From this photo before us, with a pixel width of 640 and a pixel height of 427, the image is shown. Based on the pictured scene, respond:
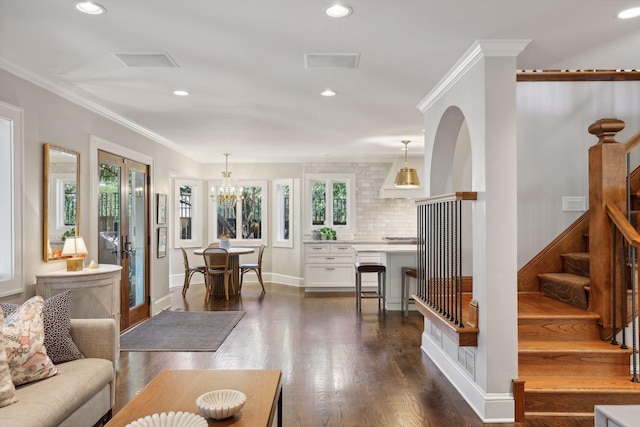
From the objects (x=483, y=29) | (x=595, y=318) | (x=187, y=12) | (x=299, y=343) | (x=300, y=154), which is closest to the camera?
(x=187, y=12)

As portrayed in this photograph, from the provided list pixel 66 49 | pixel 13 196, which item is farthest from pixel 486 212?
pixel 13 196

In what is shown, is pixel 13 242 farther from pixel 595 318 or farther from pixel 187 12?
pixel 595 318

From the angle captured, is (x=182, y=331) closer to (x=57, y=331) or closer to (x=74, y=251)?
(x=74, y=251)

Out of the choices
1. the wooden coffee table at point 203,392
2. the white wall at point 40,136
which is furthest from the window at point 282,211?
the wooden coffee table at point 203,392

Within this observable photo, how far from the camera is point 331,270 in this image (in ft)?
27.0

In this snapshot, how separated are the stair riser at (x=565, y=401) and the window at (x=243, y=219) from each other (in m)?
6.80

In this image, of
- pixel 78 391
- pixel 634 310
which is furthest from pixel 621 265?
Result: pixel 78 391

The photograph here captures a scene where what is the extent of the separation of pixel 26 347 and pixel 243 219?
6.90m

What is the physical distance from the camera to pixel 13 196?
3424 mm

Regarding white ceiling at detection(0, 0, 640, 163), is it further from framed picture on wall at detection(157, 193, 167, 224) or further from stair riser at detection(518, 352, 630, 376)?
stair riser at detection(518, 352, 630, 376)

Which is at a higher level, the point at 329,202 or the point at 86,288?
the point at 329,202

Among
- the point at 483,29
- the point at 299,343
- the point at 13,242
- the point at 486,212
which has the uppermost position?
the point at 483,29

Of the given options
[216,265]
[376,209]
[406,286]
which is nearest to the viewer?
[406,286]

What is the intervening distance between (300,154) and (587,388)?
6.36 metres
